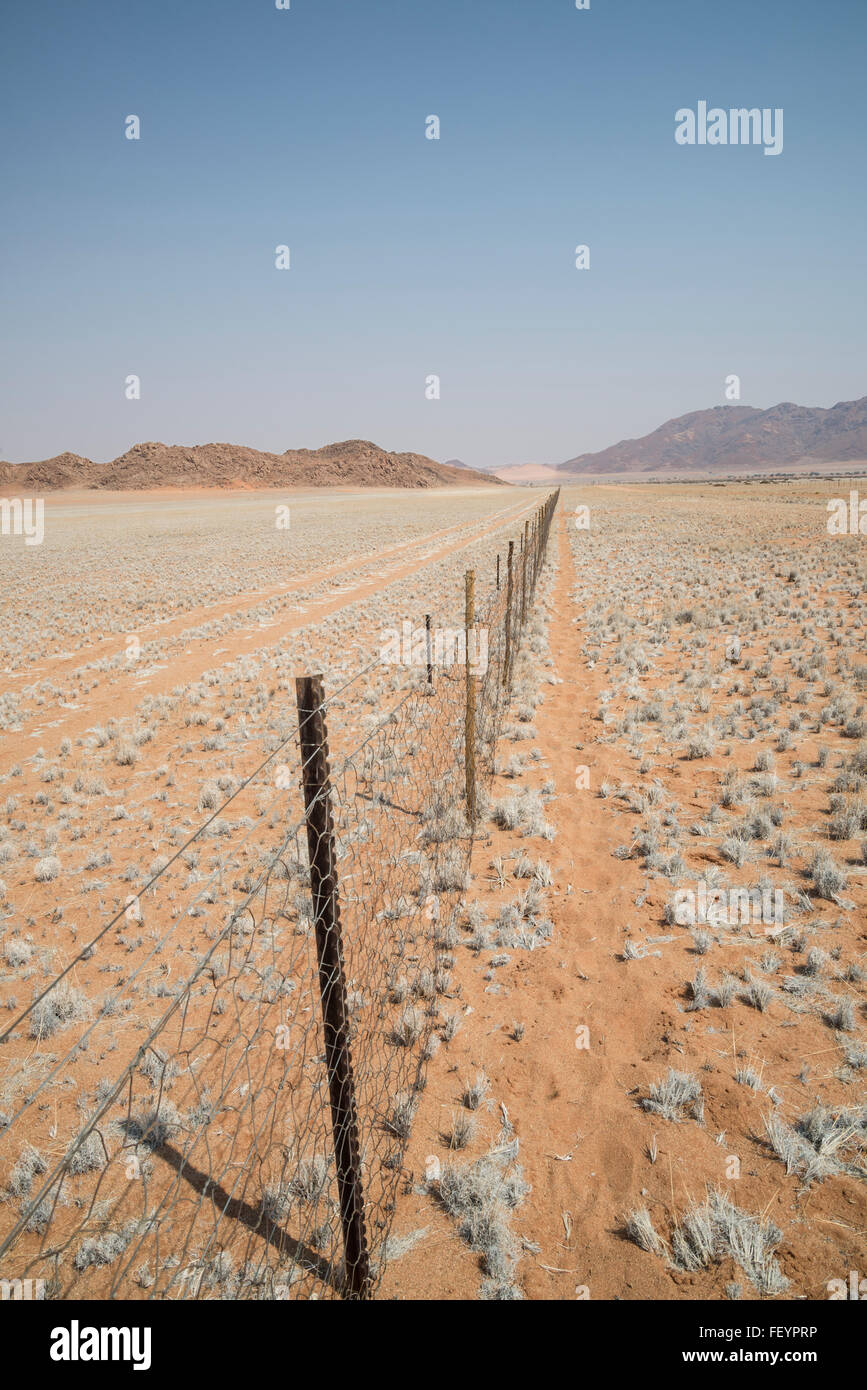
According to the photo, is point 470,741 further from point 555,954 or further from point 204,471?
point 204,471

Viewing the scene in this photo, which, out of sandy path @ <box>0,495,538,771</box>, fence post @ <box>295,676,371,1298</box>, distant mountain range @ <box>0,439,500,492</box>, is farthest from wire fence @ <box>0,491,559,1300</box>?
distant mountain range @ <box>0,439,500,492</box>

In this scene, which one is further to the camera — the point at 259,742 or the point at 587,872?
the point at 259,742

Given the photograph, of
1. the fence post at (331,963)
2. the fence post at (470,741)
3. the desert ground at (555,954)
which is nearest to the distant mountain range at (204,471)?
the desert ground at (555,954)

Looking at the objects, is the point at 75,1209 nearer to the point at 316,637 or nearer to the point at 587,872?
the point at 587,872

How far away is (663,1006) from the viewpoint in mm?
4156

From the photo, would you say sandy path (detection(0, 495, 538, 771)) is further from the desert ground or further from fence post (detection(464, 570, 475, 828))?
fence post (detection(464, 570, 475, 828))

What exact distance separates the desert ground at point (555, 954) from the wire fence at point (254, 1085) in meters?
0.04

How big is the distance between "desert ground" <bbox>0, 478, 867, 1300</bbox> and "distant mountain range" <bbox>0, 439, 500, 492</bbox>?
13838 centimetres

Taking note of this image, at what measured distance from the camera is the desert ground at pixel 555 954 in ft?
9.41

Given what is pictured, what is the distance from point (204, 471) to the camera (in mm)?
144000

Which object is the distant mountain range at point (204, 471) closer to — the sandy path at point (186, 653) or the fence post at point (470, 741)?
the sandy path at point (186, 653)

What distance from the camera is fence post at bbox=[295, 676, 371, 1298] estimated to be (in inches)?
91.5
